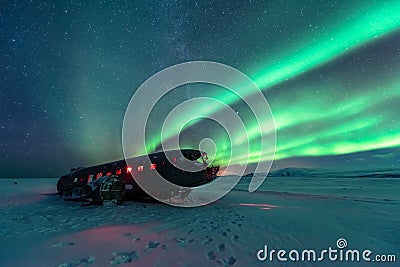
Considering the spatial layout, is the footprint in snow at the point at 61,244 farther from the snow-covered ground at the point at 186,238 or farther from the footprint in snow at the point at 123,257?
the footprint in snow at the point at 123,257

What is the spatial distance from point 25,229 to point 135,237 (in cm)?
538

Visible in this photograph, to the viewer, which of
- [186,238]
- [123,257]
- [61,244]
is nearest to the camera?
[123,257]

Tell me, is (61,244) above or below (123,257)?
below

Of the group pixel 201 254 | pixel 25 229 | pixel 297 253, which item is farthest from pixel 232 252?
pixel 25 229

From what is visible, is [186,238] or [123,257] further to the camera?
[186,238]

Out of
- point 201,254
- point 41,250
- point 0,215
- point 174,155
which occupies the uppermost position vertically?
point 174,155

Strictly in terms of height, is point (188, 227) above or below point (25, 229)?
above

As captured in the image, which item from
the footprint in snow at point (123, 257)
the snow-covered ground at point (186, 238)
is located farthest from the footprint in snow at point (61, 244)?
the footprint in snow at point (123, 257)

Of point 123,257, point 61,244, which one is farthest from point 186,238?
point 61,244

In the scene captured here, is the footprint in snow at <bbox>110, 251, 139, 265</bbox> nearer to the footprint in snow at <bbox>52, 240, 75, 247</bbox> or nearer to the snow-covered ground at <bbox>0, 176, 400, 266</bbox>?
the snow-covered ground at <bbox>0, 176, 400, 266</bbox>

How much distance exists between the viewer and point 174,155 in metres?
18.3

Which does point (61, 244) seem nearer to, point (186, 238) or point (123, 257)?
point (123, 257)

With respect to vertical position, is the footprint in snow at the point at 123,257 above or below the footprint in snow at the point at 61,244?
above

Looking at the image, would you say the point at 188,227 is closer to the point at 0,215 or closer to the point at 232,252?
the point at 232,252
